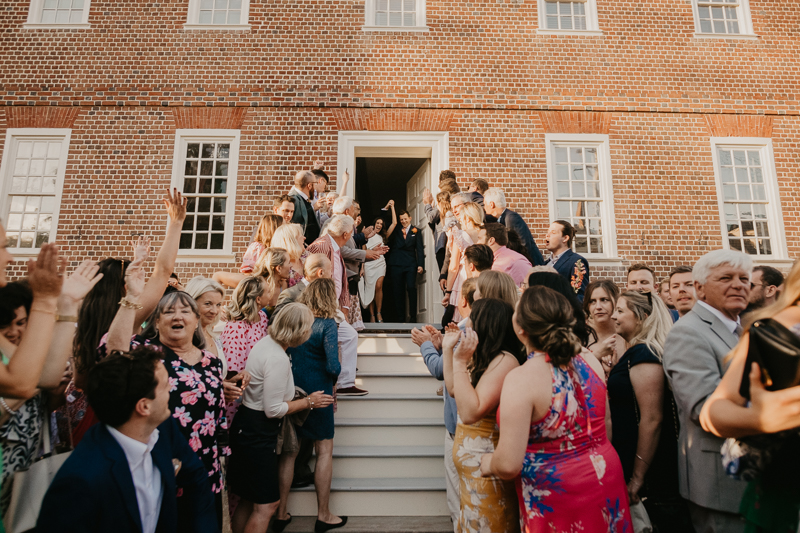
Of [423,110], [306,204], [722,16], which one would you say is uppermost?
[722,16]

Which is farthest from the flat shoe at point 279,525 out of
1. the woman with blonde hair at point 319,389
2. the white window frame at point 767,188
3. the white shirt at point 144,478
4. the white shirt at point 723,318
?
the white window frame at point 767,188

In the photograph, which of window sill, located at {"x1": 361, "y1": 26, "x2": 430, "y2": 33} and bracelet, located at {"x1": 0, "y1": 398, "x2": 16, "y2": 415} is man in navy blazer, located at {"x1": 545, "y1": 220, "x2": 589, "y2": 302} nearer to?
bracelet, located at {"x1": 0, "y1": 398, "x2": 16, "y2": 415}

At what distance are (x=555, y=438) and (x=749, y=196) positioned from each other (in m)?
8.65

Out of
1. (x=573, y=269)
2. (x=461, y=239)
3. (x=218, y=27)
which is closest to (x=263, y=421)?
(x=461, y=239)

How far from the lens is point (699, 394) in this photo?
222cm

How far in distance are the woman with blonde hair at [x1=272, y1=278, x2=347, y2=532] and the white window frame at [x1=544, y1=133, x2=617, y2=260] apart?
17.8 feet

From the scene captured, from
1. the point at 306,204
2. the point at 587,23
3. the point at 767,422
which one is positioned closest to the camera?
the point at 767,422

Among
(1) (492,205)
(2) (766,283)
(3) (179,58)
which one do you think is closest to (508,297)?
(2) (766,283)

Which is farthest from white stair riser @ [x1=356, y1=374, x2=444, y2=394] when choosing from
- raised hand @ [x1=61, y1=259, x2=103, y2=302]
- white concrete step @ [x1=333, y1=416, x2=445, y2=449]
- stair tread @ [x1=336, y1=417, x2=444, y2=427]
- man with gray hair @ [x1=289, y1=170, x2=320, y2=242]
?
raised hand @ [x1=61, y1=259, x2=103, y2=302]

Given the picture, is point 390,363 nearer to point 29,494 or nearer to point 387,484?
point 387,484

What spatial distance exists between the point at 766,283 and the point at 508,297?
2508 mm

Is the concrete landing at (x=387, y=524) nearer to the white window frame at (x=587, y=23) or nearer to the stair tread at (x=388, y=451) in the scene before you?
the stair tread at (x=388, y=451)

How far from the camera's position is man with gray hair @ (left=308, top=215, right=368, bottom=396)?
15.9 feet

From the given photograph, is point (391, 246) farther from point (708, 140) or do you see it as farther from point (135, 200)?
point (708, 140)
